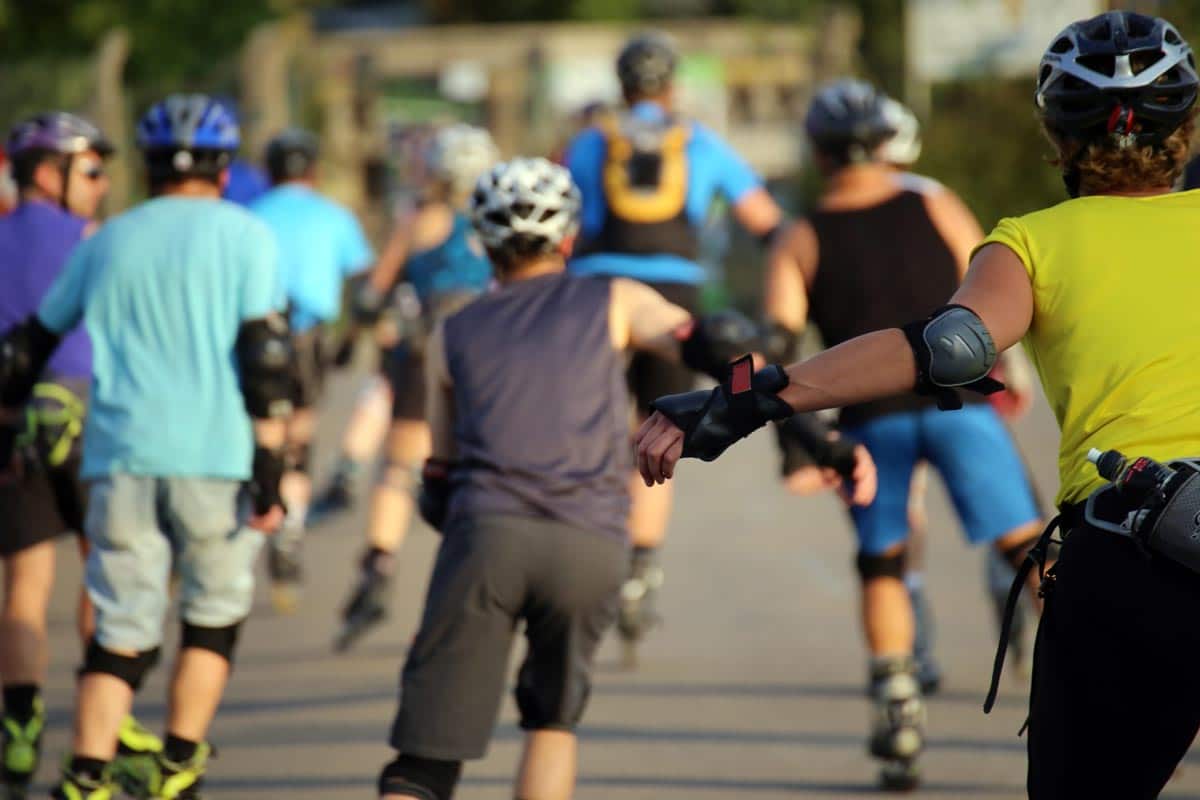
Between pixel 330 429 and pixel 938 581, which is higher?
pixel 938 581

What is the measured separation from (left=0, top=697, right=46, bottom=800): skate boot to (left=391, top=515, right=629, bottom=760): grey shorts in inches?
73.3

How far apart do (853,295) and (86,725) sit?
268 cm

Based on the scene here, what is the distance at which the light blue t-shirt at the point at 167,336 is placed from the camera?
619 cm

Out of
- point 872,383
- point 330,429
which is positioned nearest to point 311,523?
point 330,429

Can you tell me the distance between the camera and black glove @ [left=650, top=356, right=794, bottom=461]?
3926mm

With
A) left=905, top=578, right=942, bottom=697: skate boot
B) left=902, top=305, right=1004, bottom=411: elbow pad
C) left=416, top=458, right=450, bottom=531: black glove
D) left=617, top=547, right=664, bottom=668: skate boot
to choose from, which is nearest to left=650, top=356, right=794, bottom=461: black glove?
left=902, top=305, right=1004, bottom=411: elbow pad

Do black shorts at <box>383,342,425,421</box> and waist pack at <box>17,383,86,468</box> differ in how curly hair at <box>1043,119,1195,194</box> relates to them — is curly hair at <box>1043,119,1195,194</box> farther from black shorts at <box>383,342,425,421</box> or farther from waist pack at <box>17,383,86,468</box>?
black shorts at <box>383,342,425,421</box>

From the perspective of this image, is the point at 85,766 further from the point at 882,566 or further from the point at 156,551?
the point at 882,566

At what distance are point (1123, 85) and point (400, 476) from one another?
6.38m

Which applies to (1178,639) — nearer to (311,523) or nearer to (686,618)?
(686,618)

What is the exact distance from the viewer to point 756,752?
24.9ft

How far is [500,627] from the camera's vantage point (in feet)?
17.6

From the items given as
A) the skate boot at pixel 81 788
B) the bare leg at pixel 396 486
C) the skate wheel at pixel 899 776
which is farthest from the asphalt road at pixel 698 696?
the skate boot at pixel 81 788

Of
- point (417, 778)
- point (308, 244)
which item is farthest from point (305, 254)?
point (417, 778)
